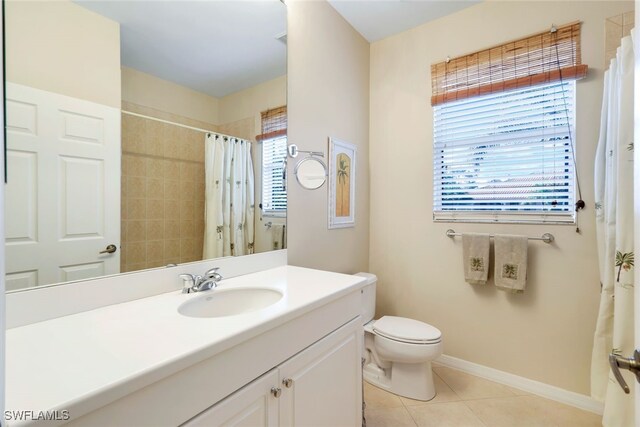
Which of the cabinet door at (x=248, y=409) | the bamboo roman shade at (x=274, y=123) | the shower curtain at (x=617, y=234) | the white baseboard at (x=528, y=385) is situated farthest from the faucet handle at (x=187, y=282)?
the white baseboard at (x=528, y=385)

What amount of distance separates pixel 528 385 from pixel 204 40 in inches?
106

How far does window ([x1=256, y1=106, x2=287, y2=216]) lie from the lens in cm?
164

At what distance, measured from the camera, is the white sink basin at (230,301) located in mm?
1151

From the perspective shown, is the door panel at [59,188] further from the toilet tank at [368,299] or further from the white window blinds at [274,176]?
the toilet tank at [368,299]

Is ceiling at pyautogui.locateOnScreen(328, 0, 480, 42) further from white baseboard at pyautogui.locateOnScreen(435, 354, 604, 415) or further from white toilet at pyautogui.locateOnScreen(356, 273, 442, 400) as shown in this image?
white baseboard at pyautogui.locateOnScreen(435, 354, 604, 415)

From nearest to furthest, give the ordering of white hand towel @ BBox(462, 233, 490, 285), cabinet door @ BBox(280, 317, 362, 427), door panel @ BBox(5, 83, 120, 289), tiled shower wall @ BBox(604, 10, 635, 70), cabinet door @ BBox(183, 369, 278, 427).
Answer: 1. cabinet door @ BBox(183, 369, 278, 427)
2. door panel @ BBox(5, 83, 120, 289)
3. cabinet door @ BBox(280, 317, 362, 427)
4. tiled shower wall @ BBox(604, 10, 635, 70)
5. white hand towel @ BBox(462, 233, 490, 285)

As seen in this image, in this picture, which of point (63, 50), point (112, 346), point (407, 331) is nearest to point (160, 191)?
point (63, 50)

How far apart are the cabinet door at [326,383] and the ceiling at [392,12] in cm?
203

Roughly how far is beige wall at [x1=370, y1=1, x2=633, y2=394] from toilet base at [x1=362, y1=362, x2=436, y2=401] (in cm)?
46

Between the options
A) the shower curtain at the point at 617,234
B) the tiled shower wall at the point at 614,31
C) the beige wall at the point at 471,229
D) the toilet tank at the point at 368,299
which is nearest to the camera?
the shower curtain at the point at 617,234

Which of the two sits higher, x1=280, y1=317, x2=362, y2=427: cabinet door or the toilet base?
x1=280, y1=317, x2=362, y2=427: cabinet door

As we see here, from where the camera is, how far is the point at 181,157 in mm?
1256

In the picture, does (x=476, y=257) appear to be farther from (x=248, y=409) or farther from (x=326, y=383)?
(x=248, y=409)

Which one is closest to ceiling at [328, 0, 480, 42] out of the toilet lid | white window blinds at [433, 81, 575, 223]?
white window blinds at [433, 81, 575, 223]
